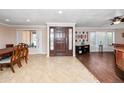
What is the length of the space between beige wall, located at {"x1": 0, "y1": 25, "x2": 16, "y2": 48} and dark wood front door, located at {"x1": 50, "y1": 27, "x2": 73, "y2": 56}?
3.06m

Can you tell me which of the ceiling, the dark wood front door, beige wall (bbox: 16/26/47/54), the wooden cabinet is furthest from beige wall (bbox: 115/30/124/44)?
beige wall (bbox: 16/26/47/54)

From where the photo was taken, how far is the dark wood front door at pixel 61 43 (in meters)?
8.78

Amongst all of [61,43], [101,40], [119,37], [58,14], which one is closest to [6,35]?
[61,43]

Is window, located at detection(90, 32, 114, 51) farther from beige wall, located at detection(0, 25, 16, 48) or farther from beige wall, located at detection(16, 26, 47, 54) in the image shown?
beige wall, located at detection(0, 25, 16, 48)

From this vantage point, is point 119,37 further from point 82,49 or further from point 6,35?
point 6,35

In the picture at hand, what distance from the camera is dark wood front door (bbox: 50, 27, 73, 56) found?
8.78 metres

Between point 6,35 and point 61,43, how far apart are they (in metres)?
3.69

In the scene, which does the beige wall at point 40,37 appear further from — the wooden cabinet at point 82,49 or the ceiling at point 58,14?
the ceiling at point 58,14

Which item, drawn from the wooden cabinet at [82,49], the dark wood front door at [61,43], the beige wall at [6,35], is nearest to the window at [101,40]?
the wooden cabinet at [82,49]

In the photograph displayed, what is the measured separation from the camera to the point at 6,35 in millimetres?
9344

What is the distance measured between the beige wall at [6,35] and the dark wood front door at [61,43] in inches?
120
